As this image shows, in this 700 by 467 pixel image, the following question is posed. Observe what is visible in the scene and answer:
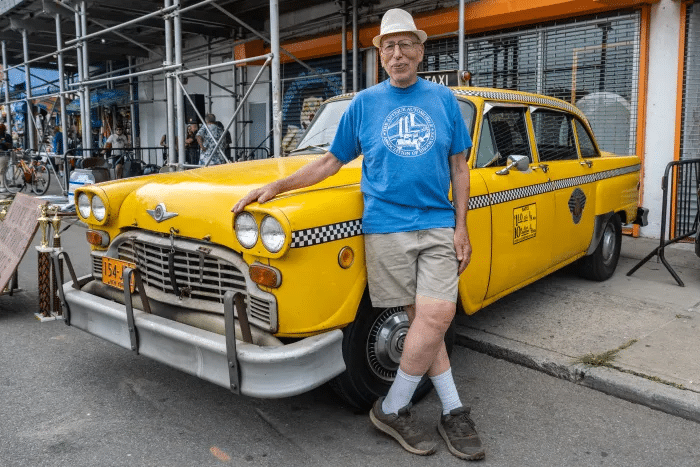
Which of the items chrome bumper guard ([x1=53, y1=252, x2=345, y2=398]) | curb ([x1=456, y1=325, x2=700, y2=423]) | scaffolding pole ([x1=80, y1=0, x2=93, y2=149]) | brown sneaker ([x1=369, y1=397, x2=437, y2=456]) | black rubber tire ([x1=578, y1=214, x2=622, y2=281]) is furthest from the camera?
scaffolding pole ([x1=80, y1=0, x2=93, y2=149])

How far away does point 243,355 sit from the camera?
2.84 m

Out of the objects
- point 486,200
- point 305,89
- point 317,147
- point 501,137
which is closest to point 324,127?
point 317,147

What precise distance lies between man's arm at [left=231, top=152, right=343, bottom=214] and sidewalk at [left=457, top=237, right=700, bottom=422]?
193cm

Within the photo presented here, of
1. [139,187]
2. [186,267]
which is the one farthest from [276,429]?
[139,187]

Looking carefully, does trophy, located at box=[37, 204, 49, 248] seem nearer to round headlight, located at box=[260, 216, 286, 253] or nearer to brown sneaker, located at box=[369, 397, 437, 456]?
round headlight, located at box=[260, 216, 286, 253]

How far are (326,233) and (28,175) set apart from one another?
1448 cm

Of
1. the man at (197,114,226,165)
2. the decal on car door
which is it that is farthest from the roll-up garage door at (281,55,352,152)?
the decal on car door

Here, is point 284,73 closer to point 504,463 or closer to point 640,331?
point 640,331

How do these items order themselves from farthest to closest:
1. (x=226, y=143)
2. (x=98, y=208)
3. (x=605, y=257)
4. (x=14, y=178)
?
(x=14, y=178)
(x=226, y=143)
(x=605, y=257)
(x=98, y=208)

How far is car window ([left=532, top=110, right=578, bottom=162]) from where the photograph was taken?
495cm

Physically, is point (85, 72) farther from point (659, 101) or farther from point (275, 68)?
point (659, 101)

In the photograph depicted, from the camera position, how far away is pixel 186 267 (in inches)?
133

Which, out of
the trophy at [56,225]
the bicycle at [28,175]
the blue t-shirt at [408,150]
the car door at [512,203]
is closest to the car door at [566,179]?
the car door at [512,203]

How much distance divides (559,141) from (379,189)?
9.26 feet
